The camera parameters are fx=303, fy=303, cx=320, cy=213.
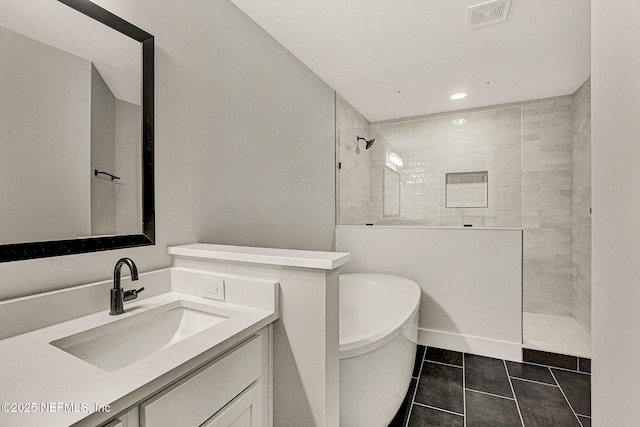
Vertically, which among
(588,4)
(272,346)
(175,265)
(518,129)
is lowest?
(272,346)

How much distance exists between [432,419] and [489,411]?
372 mm

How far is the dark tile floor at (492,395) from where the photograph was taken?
68.0 inches

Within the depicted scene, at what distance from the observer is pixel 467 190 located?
2852 millimetres

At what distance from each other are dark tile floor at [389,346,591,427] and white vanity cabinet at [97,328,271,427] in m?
1.05

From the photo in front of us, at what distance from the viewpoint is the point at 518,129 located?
2891 mm

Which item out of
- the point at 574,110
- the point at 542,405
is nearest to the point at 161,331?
the point at 542,405

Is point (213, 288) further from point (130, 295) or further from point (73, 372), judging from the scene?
point (73, 372)

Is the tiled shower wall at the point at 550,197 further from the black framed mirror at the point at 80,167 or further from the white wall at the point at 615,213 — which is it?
the black framed mirror at the point at 80,167

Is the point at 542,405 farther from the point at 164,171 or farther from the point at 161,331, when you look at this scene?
the point at 164,171

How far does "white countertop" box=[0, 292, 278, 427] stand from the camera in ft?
1.89

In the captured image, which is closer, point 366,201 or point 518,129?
point 518,129

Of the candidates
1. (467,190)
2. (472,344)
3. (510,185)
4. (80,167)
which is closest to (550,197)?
(510,185)

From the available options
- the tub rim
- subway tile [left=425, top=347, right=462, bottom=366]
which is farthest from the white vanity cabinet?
subway tile [left=425, top=347, right=462, bottom=366]

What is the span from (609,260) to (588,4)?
85.0 inches
